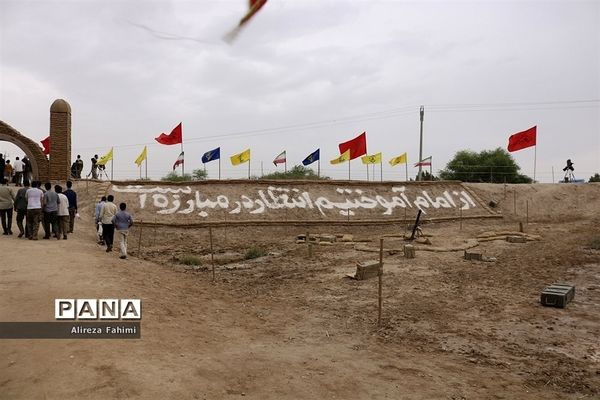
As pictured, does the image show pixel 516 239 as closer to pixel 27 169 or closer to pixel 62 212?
pixel 62 212

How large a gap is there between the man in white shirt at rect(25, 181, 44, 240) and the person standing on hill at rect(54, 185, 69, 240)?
46 centimetres

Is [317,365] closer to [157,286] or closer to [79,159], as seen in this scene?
[157,286]

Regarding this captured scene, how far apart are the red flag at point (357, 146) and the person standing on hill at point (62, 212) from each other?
1970 cm

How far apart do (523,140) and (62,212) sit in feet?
91.2

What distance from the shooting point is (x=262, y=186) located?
2458cm

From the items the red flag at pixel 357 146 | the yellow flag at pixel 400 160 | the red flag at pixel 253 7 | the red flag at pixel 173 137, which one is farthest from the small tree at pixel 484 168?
the red flag at pixel 253 7

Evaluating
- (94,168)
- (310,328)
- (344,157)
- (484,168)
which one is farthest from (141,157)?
(484,168)

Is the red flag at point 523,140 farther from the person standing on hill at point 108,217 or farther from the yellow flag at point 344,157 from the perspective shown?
the person standing on hill at point 108,217

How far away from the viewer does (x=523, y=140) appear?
29609mm

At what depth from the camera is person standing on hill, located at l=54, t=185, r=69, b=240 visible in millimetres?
13055

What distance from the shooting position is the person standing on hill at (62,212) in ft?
42.8

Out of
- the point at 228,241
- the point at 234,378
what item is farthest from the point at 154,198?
the point at 234,378

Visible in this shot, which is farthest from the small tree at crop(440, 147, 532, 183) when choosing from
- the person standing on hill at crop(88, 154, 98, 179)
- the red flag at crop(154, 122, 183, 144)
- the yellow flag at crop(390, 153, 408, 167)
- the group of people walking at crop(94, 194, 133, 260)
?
the group of people walking at crop(94, 194, 133, 260)

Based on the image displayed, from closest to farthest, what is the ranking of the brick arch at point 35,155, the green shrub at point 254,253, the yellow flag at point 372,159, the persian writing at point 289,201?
1. the green shrub at point 254,253
2. the brick arch at point 35,155
3. the persian writing at point 289,201
4. the yellow flag at point 372,159
